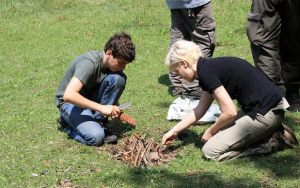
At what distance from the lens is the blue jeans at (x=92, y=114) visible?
444 centimetres

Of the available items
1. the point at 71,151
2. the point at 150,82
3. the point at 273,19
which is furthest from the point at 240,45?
the point at 71,151

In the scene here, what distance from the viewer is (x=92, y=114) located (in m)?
4.75

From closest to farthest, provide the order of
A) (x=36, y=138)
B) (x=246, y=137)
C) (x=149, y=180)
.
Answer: (x=149, y=180), (x=246, y=137), (x=36, y=138)

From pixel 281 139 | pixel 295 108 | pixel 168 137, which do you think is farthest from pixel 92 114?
pixel 295 108

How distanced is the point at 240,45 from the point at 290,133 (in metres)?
4.09

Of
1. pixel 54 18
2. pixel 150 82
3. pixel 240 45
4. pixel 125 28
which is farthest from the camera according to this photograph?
pixel 54 18

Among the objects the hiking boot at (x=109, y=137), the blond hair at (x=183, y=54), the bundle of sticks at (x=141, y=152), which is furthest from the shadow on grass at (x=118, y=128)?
the blond hair at (x=183, y=54)

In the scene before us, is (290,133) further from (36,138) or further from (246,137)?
(36,138)

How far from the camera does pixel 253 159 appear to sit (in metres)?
3.97

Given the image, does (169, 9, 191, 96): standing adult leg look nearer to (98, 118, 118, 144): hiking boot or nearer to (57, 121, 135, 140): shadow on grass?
(57, 121, 135, 140): shadow on grass

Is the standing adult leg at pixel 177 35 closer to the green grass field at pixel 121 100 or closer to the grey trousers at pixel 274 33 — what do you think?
the green grass field at pixel 121 100

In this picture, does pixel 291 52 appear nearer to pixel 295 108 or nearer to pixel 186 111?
pixel 295 108

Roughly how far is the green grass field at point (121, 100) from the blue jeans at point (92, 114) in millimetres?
124

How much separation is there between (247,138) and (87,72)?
1.60m
